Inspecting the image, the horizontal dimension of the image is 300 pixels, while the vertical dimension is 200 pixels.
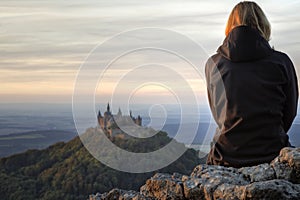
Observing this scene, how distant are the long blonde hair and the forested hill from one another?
22.5 m

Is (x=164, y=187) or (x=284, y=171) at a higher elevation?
(x=284, y=171)

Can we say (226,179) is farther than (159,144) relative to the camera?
No

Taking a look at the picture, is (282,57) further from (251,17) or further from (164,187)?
(164,187)

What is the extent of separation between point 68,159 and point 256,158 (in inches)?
1619

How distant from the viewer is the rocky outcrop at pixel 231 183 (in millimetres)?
4000

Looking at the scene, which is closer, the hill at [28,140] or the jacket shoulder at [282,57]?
the jacket shoulder at [282,57]

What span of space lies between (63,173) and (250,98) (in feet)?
125

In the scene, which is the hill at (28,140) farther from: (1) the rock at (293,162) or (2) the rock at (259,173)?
(1) the rock at (293,162)

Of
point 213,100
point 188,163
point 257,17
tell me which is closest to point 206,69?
point 213,100

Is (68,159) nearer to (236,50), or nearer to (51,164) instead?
(51,164)

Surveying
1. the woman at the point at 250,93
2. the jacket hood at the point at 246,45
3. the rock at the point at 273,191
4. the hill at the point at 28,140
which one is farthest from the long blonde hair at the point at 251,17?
the hill at the point at 28,140

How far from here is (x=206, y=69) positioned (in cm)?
600

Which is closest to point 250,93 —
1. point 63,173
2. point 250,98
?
point 250,98

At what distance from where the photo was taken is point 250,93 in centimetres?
546
